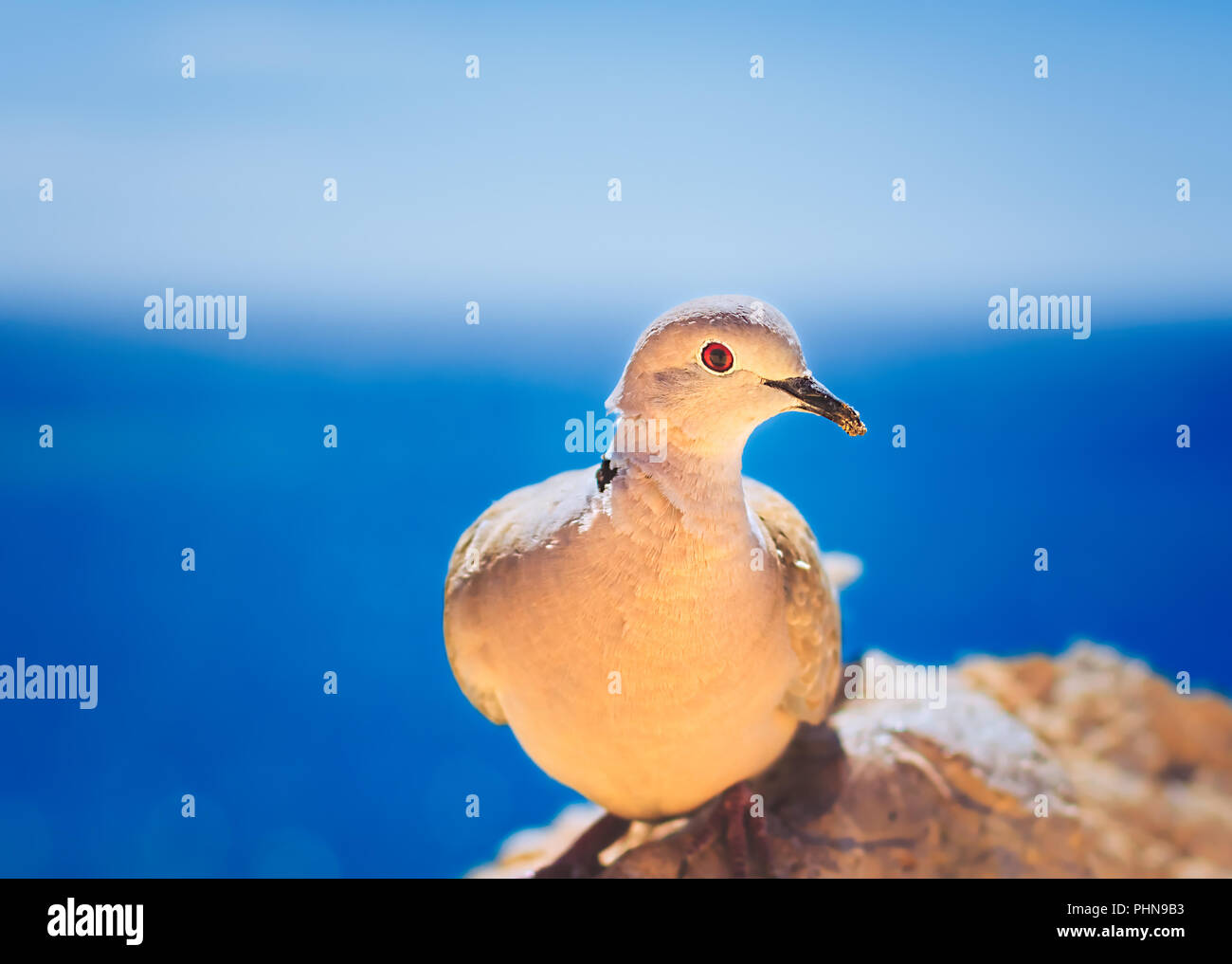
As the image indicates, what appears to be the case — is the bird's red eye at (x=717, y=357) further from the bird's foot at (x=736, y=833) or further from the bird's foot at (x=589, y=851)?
the bird's foot at (x=589, y=851)

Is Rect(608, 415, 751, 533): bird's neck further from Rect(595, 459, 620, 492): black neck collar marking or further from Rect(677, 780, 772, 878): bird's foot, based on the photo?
Rect(677, 780, 772, 878): bird's foot

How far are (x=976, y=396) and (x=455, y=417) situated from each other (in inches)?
69.3

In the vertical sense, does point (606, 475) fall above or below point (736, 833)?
above

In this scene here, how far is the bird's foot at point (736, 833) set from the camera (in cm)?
204

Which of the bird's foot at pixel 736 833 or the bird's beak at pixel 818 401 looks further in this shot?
the bird's foot at pixel 736 833

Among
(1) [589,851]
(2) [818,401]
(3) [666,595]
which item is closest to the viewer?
(2) [818,401]

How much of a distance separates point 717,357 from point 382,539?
2.20m

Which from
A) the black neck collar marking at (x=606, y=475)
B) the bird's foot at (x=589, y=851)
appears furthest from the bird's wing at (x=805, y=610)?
the bird's foot at (x=589, y=851)

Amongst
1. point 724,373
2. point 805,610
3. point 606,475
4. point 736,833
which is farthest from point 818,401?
point 736,833

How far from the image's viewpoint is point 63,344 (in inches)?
114

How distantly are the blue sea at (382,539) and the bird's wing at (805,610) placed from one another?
2.95ft

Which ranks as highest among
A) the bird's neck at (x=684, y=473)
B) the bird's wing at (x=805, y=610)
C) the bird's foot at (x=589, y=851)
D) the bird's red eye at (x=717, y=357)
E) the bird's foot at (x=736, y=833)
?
the bird's red eye at (x=717, y=357)

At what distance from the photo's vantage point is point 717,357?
60.9 inches

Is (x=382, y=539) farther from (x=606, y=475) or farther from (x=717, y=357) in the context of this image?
(x=717, y=357)
